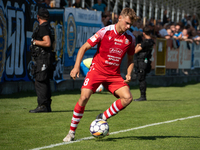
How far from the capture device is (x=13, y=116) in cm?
811

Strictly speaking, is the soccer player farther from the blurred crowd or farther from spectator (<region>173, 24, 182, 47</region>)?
spectator (<region>173, 24, 182, 47</region>)

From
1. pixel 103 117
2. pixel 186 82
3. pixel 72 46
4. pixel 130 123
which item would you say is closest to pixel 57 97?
pixel 72 46

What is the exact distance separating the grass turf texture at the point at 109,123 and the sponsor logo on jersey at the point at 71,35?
3.42 meters

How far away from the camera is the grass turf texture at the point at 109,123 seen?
5.49 meters

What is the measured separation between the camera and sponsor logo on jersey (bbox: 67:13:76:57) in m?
14.2

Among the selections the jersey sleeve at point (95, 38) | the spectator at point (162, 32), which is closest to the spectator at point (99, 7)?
the spectator at point (162, 32)

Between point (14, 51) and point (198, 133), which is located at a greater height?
point (14, 51)

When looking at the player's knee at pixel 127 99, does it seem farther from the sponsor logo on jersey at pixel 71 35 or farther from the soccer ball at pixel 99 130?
the sponsor logo on jersey at pixel 71 35

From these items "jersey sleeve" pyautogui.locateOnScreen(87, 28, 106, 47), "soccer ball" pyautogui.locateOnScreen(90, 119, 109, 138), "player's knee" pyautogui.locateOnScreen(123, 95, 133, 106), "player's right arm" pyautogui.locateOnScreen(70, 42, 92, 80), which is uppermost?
"jersey sleeve" pyautogui.locateOnScreen(87, 28, 106, 47)

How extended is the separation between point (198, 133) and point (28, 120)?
3369 mm

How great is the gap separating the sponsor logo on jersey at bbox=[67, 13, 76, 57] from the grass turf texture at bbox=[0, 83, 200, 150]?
11.2ft

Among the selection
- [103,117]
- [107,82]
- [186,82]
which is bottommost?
[186,82]

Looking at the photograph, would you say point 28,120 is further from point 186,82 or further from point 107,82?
point 186,82

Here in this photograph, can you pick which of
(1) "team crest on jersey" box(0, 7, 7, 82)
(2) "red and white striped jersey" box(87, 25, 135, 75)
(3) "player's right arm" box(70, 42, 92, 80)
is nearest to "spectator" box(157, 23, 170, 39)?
(1) "team crest on jersey" box(0, 7, 7, 82)
